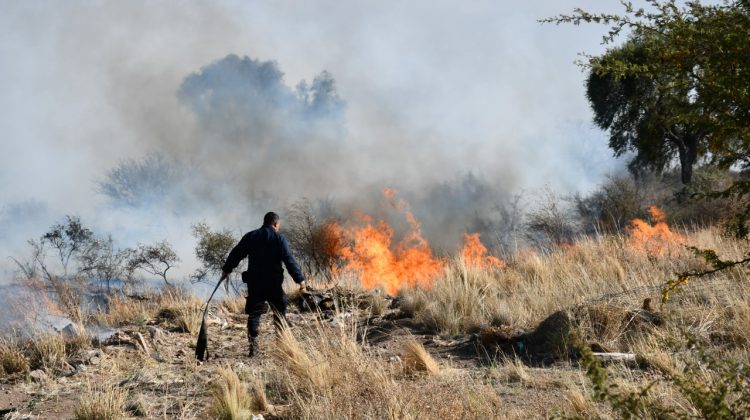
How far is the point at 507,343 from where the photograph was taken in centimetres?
684

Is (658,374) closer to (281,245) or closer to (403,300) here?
(281,245)

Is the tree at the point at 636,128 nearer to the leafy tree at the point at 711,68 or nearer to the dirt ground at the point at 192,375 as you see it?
the dirt ground at the point at 192,375

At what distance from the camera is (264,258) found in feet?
26.5

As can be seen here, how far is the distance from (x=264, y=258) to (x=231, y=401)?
13.1ft

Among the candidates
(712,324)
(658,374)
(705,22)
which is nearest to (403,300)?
(712,324)

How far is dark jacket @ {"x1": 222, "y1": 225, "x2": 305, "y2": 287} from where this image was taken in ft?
26.3

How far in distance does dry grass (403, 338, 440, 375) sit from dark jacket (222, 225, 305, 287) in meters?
2.79

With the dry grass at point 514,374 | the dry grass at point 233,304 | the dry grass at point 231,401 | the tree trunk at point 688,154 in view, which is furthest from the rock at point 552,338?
the tree trunk at point 688,154

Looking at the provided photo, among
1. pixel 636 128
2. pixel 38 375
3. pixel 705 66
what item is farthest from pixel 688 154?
pixel 38 375

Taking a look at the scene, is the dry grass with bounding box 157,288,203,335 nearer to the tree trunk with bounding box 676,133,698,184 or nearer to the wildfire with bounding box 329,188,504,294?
the wildfire with bounding box 329,188,504,294

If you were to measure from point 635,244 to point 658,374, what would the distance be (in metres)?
6.73

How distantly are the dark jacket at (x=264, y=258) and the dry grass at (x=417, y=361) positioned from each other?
279cm

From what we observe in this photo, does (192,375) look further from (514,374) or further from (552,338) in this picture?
(552,338)

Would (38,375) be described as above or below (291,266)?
below
